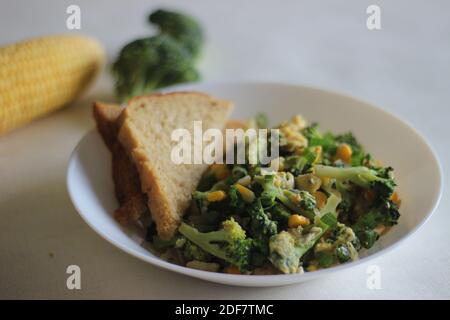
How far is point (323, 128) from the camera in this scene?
13.6 feet

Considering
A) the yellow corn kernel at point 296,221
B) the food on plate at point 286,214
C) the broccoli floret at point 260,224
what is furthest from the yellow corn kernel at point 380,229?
the broccoli floret at point 260,224

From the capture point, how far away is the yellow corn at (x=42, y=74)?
4.05 metres

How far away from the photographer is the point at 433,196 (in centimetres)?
303

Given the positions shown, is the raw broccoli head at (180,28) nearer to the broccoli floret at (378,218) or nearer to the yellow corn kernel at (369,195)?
the yellow corn kernel at (369,195)

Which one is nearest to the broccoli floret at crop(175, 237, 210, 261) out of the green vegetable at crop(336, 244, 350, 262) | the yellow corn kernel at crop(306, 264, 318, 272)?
the yellow corn kernel at crop(306, 264, 318, 272)

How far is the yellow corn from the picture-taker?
4.05 metres

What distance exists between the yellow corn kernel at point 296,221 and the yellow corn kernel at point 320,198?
0.67 feet

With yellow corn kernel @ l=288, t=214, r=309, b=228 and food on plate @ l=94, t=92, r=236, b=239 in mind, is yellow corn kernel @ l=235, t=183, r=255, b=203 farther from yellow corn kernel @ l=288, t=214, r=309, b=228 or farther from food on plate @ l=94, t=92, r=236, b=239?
food on plate @ l=94, t=92, r=236, b=239

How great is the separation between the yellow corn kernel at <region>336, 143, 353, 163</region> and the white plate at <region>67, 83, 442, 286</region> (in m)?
0.32

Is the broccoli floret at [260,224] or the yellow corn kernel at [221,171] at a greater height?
the yellow corn kernel at [221,171]

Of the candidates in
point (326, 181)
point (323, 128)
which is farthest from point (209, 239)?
point (323, 128)
